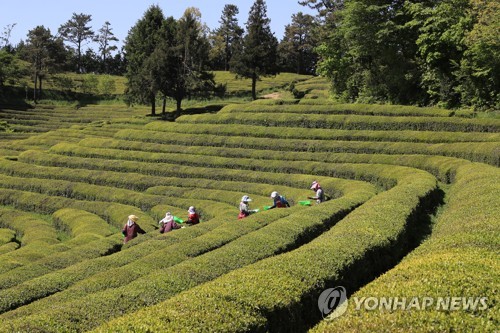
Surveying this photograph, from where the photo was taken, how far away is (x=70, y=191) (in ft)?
133

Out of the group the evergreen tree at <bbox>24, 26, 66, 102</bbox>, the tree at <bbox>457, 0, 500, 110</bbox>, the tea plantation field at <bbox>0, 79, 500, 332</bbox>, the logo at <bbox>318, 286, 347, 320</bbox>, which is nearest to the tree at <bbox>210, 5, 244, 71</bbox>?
the evergreen tree at <bbox>24, 26, 66, 102</bbox>

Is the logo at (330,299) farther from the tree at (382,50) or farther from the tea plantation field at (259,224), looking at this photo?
the tree at (382,50)

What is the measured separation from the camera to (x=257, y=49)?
74.7m

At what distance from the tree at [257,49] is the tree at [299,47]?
157 ft

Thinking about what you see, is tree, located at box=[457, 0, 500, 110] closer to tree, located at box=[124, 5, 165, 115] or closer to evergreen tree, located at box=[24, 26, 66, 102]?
tree, located at box=[124, 5, 165, 115]

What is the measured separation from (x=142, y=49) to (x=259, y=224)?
61.1 m

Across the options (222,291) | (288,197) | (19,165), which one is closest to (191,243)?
(222,291)

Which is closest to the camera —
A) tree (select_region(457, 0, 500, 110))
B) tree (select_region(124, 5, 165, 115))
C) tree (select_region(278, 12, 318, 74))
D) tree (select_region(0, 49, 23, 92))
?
tree (select_region(457, 0, 500, 110))

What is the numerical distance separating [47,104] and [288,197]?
7691 centimetres

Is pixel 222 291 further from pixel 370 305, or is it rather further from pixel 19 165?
pixel 19 165

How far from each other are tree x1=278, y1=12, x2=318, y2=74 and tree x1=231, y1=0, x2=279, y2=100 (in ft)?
157

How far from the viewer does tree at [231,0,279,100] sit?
→ 75.1 metres

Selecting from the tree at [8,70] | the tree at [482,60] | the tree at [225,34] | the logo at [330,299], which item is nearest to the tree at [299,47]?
the tree at [225,34]

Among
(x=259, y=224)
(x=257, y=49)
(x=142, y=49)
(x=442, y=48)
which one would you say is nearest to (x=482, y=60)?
(x=442, y=48)
